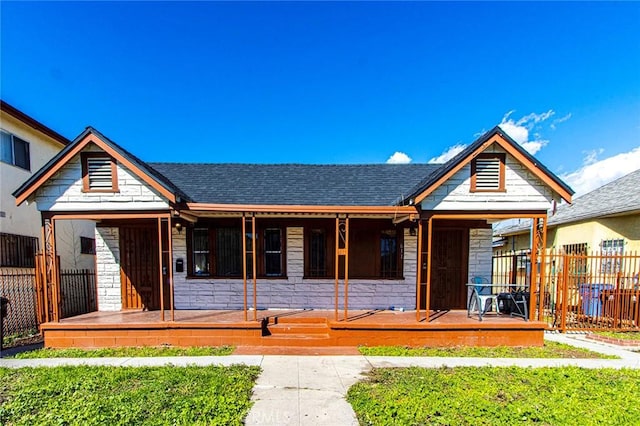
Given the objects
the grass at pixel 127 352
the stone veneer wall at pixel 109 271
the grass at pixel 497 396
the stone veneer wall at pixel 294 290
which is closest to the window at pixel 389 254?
the stone veneer wall at pixel 294 290

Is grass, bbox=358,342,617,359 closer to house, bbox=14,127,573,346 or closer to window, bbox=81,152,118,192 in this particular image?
house, bbox=14,127,573,346

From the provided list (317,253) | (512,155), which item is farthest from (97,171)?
(512,155)

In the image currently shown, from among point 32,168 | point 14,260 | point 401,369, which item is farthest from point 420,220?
point 32,168

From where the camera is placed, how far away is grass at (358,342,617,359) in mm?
6203

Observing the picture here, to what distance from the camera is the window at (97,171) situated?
6777mm

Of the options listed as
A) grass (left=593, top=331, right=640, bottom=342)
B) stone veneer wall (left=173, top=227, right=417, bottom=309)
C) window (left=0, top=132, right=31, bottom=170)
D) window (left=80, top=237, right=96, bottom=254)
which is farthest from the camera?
window (left=80, top=237, right=96, bottom=254)

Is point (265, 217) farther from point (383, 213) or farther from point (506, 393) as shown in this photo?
point (506, 393)

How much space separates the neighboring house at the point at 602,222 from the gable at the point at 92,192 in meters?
10.8

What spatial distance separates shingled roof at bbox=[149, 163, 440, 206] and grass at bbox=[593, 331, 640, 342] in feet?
20.8

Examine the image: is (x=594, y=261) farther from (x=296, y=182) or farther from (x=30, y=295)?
(x=30, y=295)

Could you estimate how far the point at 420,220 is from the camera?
7.02m

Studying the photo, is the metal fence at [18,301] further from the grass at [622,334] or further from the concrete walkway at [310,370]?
the grass at [622,334]

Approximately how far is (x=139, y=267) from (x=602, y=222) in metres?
15.5

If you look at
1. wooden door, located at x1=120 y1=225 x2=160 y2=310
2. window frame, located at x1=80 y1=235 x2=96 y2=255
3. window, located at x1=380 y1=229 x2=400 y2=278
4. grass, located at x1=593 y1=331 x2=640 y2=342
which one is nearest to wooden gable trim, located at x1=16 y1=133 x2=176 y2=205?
wooden door, located at x1=120 y1=225 x2=160 y2=310
